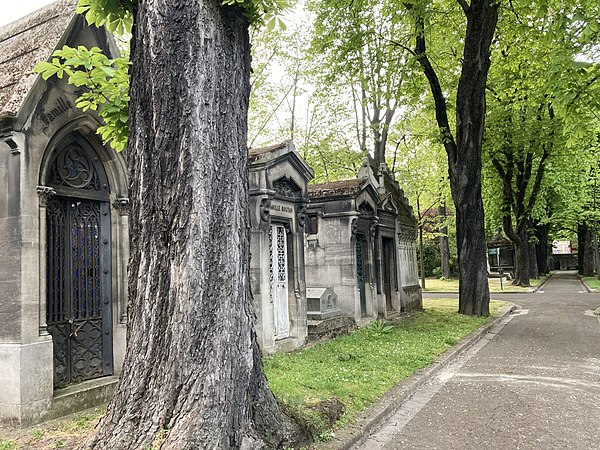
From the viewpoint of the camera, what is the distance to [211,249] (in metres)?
3.90

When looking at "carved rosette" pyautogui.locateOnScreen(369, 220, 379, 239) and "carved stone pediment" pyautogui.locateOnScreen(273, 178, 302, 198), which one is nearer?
"carved stone pediment" pyautogui.locateOnScreen(273, 178, 302, 198)

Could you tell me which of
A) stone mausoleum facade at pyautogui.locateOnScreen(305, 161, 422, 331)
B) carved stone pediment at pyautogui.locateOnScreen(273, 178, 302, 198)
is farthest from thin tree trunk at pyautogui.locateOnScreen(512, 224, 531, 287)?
carved stone pediment at pyautogui.locateOnScreen(273, 178, 302, 198)

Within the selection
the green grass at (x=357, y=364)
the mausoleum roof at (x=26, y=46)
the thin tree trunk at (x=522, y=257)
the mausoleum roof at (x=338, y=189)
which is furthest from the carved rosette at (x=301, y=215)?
the thin tree trunk at (x=522, y=257)

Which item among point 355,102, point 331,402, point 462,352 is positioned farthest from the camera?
point 355,102

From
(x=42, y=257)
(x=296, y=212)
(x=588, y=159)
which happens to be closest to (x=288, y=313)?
(x=296, y=212)

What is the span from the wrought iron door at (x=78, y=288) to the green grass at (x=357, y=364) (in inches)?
100

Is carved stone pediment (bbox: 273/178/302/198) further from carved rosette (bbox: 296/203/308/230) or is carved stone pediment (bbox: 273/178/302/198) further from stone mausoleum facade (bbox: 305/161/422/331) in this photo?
stone mausoleum facade (bbox: 305/161/422/331)

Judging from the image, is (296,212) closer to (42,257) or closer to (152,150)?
(42,257)

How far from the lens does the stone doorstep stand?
19.1 feet

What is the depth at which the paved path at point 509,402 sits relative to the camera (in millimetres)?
5105

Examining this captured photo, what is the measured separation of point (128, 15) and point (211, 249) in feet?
8.51

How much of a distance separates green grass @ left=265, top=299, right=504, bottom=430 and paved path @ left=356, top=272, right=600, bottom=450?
0.45 meters

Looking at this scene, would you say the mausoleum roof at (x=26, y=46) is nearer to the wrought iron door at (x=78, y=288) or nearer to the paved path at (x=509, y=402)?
the wrought iron door at (x=78, y=288)

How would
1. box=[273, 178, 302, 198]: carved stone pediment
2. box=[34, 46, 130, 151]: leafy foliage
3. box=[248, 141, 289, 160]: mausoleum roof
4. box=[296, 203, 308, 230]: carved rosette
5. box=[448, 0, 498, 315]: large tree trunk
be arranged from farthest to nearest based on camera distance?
box=[448, 0, 498, 315]: large tree trunk, box=[296, 203, 308, 230]: carved rosette, box=[273, 178, 302, 198]: carved stone pediment, box=[248, 141, 289, 160]: mausoleum roof, box=[34, 46, 130, 151]: leafy foliage
